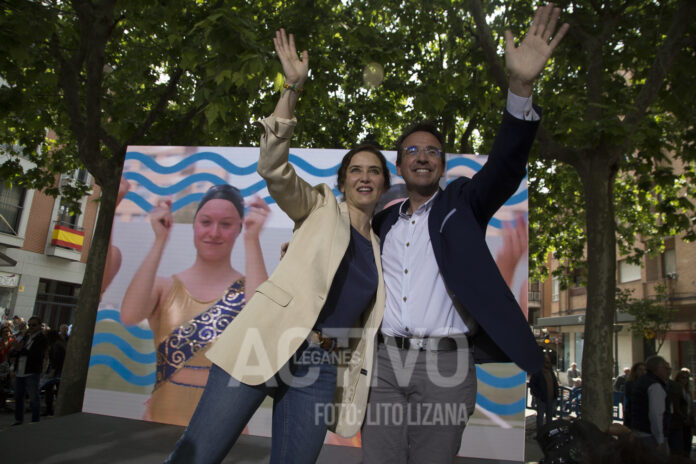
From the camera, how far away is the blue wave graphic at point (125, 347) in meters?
6.58

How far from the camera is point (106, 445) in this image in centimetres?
557

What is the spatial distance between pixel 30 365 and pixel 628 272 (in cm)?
2690

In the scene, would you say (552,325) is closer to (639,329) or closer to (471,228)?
(639,329)

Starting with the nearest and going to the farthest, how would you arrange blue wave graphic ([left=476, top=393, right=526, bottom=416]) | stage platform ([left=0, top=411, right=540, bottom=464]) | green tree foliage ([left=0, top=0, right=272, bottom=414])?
stage platform ([left=0, top=411, right=540, bottom=464]), green tree foliage ([left=0, top=0, right=272, bottom=414]), blue wave graphic ([left=476, top=393, right=526, bottom=416])

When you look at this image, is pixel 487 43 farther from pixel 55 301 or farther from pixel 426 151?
pixel 55 301

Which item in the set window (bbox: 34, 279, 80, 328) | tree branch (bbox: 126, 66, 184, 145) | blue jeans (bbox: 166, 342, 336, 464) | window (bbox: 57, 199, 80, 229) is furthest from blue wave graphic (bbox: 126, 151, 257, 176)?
window (bbox: 57, 199, 80, 229)

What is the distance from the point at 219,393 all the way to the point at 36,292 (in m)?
24.2

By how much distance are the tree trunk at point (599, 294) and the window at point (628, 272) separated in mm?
21811

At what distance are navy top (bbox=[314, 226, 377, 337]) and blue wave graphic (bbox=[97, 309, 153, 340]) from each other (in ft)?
16.4

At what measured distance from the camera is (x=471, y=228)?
7.32 feet

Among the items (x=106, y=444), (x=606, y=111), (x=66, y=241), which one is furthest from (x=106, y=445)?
(x=66, y=241)

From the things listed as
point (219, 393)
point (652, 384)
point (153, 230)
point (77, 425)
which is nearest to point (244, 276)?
point (153, 230)

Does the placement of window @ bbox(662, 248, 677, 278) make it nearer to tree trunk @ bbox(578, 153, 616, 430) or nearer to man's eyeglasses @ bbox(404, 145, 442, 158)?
tree trunk @ bbox(578, 153, 616, 430)

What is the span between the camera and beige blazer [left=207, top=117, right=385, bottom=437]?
84.0 inches
